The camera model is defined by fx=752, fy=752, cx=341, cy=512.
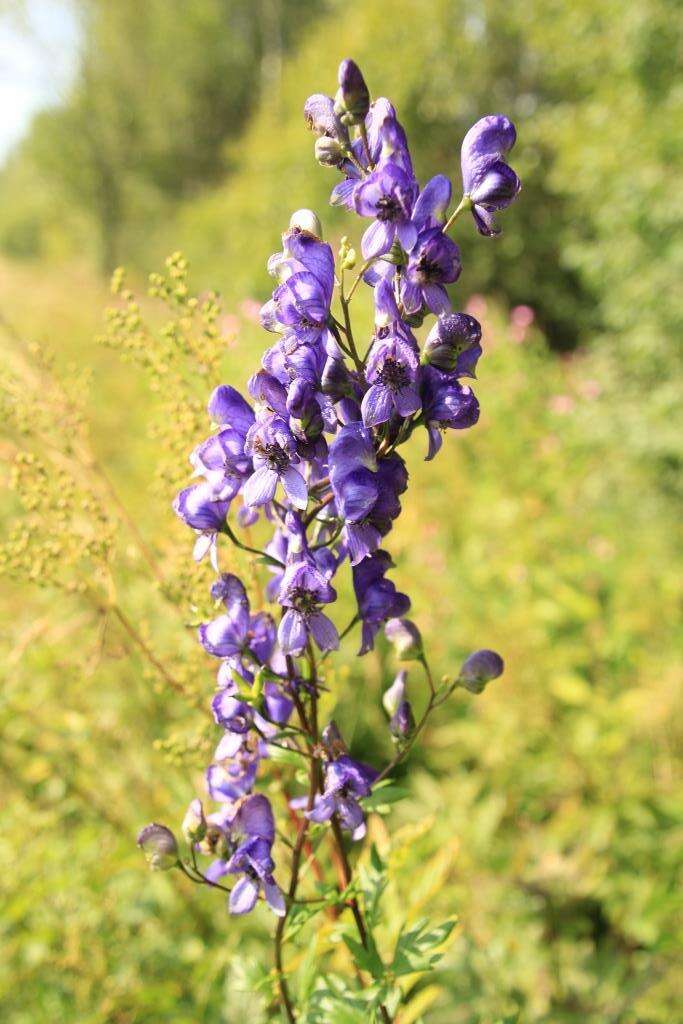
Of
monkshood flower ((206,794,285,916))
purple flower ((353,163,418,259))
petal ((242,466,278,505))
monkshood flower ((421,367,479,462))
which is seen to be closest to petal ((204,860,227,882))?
monkshood flower ((206,794,285,916))

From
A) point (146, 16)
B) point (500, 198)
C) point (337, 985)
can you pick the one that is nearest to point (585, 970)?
point (337, 985)

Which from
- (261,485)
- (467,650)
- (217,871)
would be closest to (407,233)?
(261,485)

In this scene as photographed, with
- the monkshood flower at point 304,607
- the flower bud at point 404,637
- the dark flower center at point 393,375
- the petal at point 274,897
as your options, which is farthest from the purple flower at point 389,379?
the petal at point 274,897

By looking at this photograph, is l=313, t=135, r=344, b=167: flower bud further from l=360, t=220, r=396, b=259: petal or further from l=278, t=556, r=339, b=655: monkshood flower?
l=278, t=556, r=339, b=655: monkshood flower

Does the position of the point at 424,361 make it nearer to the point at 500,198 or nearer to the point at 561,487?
the point at 500,198

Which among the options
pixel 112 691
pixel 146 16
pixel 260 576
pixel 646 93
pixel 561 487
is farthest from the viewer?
pixel 146 16

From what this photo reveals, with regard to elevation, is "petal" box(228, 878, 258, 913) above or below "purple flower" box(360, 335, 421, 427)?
below

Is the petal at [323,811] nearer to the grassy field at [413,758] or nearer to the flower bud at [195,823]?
the flower bud at [195,823]
